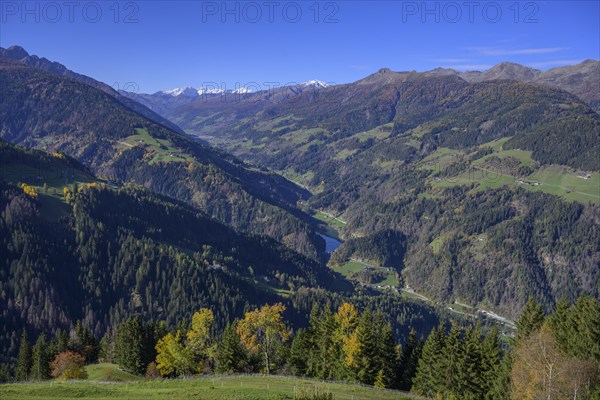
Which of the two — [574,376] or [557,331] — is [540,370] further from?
[557,331]

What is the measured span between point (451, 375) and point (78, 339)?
277 feet

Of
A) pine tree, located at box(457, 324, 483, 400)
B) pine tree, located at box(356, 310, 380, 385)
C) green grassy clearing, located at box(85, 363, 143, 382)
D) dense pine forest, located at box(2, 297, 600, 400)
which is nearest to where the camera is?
dense pine forest, located at box(2, 297, 600, 400)

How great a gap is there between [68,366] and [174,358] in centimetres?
2219

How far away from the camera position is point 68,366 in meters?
93.3

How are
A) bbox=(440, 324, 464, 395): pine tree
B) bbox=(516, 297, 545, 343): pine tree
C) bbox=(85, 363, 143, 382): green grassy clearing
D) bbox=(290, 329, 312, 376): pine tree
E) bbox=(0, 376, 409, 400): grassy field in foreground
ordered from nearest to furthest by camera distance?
1. bbox=(0, 376, 409, 400): grassy field in foreground
2. bbox=(440, 324, 464, 395): pine tree
3. bbox=(516, 297, 545, 343): pine tree
4. bbox=(85, 363, 143, 382): green grassy clearing
5. bbox=(290, 329, 312, 376): pine tree

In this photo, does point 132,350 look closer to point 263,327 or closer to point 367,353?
point 263,327

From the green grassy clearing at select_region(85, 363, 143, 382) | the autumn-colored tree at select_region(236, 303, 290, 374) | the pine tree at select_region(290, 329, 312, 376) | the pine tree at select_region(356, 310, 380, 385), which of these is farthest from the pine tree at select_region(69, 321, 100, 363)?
the pine tree at select_region(356, 310, 380, 385)

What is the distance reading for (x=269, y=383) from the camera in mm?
64438

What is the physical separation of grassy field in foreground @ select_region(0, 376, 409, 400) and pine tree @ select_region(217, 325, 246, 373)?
1917 cm

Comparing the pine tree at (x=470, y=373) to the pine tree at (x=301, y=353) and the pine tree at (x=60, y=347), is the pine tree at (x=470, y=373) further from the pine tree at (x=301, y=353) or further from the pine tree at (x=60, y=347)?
the pine tree at (x=60, y=347)

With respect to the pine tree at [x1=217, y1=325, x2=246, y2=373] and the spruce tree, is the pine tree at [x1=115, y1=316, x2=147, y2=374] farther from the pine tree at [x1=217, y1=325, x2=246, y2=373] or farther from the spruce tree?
the spruce tree

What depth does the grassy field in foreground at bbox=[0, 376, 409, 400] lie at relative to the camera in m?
54.0

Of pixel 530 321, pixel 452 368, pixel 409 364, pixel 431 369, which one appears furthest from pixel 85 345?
pixel 530 321

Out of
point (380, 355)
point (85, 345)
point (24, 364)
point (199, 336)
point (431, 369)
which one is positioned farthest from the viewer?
point (85, 345)
